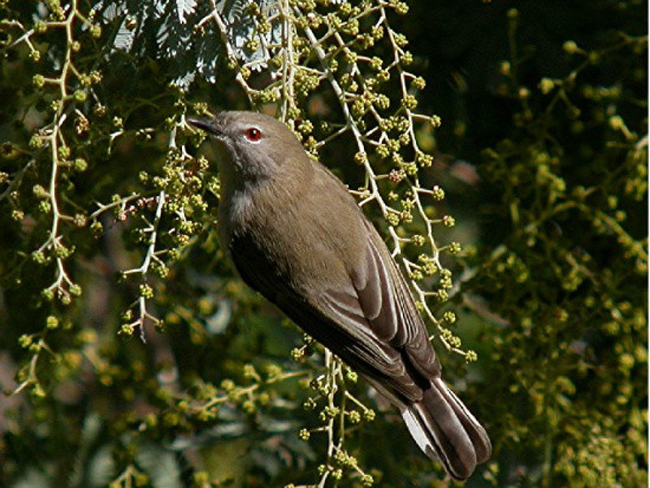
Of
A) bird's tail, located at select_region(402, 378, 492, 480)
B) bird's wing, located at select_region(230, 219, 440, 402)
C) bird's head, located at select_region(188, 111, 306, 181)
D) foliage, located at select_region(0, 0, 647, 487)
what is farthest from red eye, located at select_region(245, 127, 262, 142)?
bird's tail, located at select_region(402, 378, 492, 480)

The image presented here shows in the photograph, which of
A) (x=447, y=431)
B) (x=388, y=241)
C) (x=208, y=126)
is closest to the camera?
(x=208, y=126)

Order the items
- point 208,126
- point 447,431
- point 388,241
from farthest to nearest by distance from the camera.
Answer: point 447,431 → point 388,241 → point 208,126

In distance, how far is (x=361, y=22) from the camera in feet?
10.6

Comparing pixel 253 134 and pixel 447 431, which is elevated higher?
pixel 253 134

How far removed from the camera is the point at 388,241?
2.83 m

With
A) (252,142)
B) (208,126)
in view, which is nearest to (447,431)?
(252,142)

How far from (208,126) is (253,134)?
246 millimetres

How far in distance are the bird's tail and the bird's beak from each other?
88 centimetres

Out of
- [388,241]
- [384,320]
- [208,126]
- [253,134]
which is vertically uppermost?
[208,126]

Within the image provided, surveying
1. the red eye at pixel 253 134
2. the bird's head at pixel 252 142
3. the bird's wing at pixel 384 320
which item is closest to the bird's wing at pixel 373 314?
the bird's wing at pixel 384 320

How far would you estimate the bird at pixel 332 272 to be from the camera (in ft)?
9.52

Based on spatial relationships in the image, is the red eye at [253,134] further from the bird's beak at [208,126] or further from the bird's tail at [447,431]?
the bird's tail at [447,431]

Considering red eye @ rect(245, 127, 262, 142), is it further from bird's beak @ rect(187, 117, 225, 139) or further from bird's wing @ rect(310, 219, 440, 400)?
bird's wing @ rect(310, 219, 440, 400)

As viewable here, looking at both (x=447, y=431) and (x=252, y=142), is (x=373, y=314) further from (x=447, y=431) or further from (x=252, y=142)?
(x=252, y=142)
